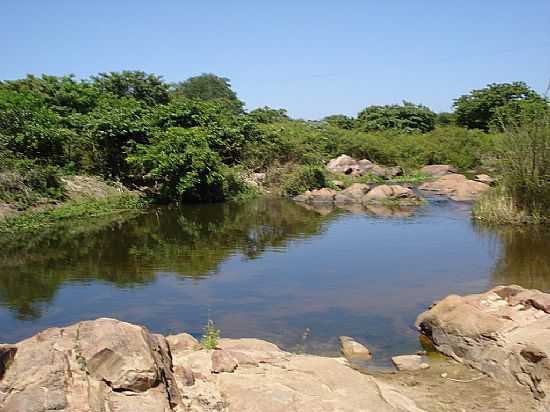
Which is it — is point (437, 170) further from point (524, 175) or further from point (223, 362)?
point (223, 362)

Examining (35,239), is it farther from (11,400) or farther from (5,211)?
(11,400)

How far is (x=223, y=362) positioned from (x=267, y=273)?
6853mm

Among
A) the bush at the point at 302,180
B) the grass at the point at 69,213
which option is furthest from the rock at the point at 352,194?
the grass at the point at 69,213

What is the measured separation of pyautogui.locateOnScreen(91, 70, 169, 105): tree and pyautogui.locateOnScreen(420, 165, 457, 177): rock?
55.7 ft

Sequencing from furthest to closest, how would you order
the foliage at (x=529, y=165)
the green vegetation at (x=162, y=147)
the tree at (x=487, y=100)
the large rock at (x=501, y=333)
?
the tree at (x=487, y=100)
the green vegetation at (x=162, y=147)
the foliage at (x=529, y=165)
the large rock at (x=501, y=333)

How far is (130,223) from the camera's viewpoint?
19672mm

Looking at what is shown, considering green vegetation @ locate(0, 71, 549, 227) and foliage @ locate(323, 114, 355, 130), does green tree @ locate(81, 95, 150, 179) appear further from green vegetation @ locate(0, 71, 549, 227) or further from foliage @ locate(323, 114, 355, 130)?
foliage @ locate(323, 114, 355, 130)

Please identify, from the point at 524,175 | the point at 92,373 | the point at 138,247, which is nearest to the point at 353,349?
the point at 92,373

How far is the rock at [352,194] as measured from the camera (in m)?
26.0

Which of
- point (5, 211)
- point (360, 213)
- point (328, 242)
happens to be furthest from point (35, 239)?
point (360, 213)

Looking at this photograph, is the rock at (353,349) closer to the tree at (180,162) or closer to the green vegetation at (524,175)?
the green vegetation at (524,175)

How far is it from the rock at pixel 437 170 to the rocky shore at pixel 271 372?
2675 cm

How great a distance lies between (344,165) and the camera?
33375 mm

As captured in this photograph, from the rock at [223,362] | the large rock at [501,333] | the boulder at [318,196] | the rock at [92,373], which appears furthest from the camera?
the boulder at [318,196]
